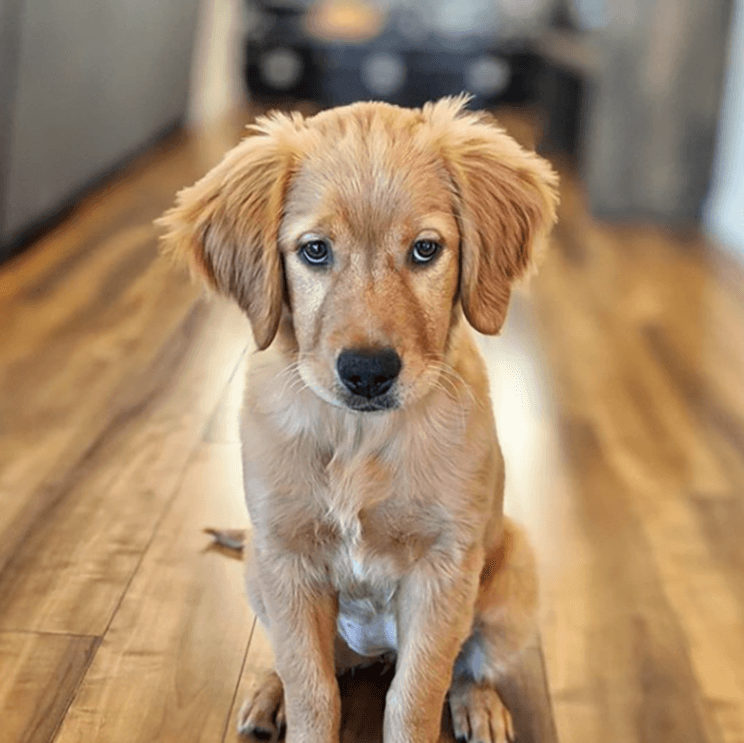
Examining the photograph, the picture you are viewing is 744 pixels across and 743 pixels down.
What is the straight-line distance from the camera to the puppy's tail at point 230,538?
187 centimetres

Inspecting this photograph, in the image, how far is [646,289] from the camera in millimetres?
3494

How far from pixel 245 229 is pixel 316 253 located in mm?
98

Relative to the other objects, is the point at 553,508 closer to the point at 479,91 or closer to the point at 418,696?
the point at 418,696

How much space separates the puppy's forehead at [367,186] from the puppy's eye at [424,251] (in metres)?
0.03

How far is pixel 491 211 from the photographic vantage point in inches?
51.2

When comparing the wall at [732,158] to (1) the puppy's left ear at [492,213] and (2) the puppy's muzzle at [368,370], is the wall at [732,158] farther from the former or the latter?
(2) the puppy's muzzle at [368,370]

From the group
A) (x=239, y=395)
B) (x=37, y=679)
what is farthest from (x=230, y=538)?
(x=239, y=395)

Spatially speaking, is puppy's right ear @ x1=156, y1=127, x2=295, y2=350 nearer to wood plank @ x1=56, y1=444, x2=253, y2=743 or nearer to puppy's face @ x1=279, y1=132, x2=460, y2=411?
puppy's face @ x1=279, y1=132, x2=460, y2=411

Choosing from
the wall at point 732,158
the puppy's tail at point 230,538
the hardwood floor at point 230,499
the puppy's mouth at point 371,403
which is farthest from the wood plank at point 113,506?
the wall at point 732,158

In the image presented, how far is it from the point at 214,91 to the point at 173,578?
5.54m

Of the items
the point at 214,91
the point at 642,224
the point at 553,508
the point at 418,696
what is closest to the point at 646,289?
the point at 642,224

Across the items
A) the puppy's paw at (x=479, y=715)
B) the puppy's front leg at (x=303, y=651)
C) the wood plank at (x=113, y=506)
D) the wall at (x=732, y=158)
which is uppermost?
the wall at (x=732, y=158)

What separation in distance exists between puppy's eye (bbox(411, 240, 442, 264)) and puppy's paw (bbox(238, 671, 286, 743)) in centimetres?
64

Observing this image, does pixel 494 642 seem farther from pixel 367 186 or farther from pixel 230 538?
pixel 367 186
